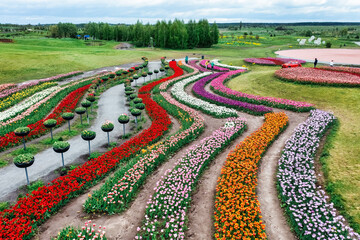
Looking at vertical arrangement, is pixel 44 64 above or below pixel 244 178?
above

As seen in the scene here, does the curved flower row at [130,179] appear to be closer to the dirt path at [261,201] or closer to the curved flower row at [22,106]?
the dirt path at [261,201]

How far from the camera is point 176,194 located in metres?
9.59

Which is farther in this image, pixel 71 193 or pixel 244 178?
pixel 244 178

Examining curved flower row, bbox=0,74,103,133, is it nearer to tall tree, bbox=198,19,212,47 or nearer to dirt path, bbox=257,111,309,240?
dirt path, bbox=257,111,309,240

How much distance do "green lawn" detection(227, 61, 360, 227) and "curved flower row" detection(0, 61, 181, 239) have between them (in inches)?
413

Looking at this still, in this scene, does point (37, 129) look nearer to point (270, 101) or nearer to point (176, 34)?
point (270, 101)

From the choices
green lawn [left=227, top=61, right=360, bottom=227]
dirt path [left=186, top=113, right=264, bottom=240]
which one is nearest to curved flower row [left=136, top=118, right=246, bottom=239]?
dirt path [left=186, top=113, right=264, bottom=240]

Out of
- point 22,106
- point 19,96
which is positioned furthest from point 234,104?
point 19,96

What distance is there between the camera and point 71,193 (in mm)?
9680

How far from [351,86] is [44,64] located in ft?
149

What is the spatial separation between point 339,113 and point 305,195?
43.8 ft

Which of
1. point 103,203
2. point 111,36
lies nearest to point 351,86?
point 103,203

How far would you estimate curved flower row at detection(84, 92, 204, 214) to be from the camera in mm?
8943

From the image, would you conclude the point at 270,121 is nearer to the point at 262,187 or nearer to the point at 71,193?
the point at 262,187
